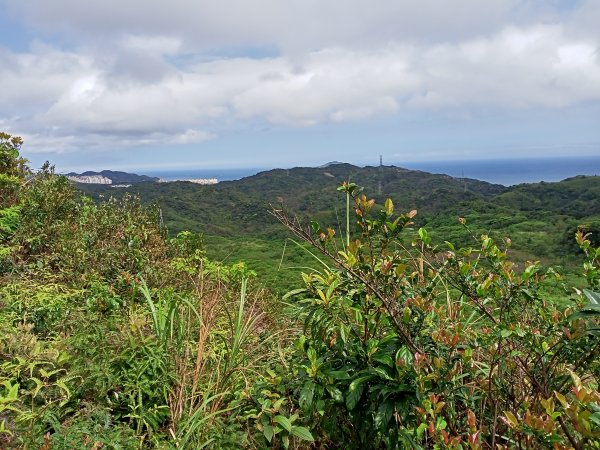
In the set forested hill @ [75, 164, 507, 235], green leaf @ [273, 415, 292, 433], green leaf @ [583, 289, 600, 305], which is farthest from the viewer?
forested hill @ [75, 164, 507, 235]

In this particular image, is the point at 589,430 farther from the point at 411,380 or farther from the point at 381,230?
the point at 381,230

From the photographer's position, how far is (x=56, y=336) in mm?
3553

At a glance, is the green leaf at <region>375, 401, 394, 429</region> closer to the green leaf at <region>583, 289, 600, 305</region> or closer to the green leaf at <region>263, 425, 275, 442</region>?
the green leaf at <region>263, 425, 275, 442</region>

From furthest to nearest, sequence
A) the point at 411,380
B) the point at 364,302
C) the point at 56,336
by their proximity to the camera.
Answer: the point at 56,336, the point at 364,302, the point at 411,380

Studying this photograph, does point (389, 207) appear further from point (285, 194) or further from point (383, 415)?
point (285, 194)

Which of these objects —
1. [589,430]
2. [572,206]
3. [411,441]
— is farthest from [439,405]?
[572,206]

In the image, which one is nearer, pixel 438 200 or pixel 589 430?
pixel 589 430

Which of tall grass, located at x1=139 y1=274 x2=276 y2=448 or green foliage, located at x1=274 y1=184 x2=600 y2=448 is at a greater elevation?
green foliage, located at x1=274 y1=184 x2=600 y2=448

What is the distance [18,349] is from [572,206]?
94794mm

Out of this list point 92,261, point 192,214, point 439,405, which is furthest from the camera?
point 192,214

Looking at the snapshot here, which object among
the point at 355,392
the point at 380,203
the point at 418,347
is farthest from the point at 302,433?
the point at 380,203

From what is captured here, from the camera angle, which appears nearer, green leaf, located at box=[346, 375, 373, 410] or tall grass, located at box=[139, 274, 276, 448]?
green leaf, located at box=[346, 375, 373, 410]

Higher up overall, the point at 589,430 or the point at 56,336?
the point at 589,430

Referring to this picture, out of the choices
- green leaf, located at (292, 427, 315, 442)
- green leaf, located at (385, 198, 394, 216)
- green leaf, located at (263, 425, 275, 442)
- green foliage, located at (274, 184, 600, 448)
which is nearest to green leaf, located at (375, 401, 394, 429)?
green foliage, located at (274, 184, 600, 448)
